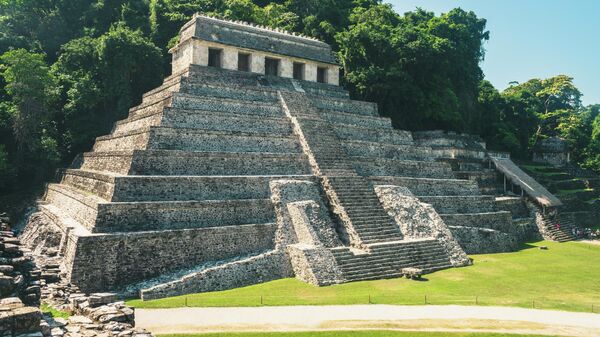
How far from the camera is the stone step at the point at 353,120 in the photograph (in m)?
28.0

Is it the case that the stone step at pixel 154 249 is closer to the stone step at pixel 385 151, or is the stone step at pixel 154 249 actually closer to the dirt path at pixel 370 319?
the dirt path at pixel 370 319

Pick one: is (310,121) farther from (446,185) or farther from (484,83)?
(484,83)

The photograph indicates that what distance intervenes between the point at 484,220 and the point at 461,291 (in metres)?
11.4

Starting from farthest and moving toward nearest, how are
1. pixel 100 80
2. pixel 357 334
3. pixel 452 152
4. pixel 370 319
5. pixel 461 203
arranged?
1. pixel 452 152
2. pixel 100 80
3. pixel 461 203
4. pixel 370 319
5. pixel 357 334

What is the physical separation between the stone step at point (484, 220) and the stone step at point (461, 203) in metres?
0.55

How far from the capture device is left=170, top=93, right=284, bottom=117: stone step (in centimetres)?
2277

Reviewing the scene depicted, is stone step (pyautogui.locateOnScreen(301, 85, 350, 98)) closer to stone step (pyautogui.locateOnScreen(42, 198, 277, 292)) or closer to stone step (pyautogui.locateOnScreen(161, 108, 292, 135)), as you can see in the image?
stone step (pyautogui.locateOnScreen(161, 108, 292, 135))

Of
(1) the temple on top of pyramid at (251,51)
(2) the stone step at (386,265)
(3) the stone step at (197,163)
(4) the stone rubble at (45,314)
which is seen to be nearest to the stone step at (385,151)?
(3) the stone step at (197,163)

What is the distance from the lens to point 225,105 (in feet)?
79.6

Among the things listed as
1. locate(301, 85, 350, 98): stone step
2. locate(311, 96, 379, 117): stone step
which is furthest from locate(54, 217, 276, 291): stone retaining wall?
locate(301, 85, 350, 98): stone step

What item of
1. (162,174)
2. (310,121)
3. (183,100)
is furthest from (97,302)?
(310,121)

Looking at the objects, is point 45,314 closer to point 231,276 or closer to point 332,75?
point 231,276

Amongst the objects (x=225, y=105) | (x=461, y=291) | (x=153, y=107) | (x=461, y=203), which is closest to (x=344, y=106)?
(x=225, y=105)

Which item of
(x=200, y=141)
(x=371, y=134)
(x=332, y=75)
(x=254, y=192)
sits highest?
(x=332, y=75)
